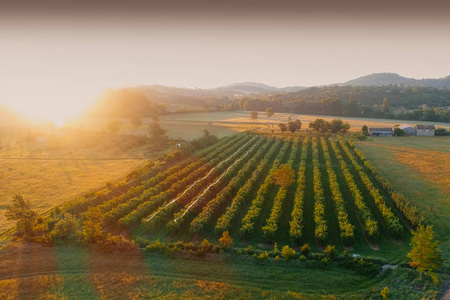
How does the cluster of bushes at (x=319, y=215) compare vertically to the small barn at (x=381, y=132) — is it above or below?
→ below

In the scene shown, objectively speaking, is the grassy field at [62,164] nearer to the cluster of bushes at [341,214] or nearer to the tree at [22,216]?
the tree at [22,216]

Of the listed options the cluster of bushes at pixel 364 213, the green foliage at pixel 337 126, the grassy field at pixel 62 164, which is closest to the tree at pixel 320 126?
the green foliage at pixel 337 126

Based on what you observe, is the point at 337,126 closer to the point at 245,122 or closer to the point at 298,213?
the point at 245,122

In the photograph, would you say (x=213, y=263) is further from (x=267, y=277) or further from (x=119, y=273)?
(x=119, y=273)

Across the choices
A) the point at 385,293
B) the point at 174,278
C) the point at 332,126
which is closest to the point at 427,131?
the point at 332,126

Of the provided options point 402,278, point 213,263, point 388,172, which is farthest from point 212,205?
point 388,172
